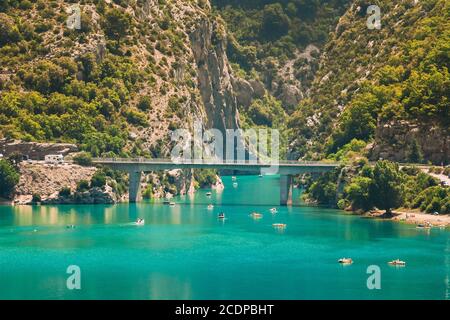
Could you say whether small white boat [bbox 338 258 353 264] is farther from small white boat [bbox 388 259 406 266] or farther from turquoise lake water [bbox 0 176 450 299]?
small white boat [bbox 388 259 406 266]

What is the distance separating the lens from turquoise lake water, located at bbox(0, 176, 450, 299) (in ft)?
449

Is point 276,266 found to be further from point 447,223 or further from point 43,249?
point 447,223

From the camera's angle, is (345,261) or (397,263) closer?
(397,263)

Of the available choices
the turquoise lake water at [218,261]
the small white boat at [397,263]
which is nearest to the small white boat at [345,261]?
the turquoise lake water at [218,261]

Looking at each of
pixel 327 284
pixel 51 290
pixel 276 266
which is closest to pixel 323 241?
pixel 276 266

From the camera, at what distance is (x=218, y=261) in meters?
159

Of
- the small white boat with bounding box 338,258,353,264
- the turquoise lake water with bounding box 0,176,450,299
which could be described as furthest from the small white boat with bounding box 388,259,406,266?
the small white boat with bounding box 338,258,353,264

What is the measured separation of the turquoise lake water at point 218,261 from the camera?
13700cm

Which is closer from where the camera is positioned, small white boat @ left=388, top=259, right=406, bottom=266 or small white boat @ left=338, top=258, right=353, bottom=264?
small white boat @ left=388, top=259, right=406, bottom=266

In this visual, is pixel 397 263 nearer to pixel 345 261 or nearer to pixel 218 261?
pixel 345 261

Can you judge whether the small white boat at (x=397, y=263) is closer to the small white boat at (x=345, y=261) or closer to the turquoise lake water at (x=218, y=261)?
the turquoise lake water at (x=218, y=261)

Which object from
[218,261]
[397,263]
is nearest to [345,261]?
[397,263]
